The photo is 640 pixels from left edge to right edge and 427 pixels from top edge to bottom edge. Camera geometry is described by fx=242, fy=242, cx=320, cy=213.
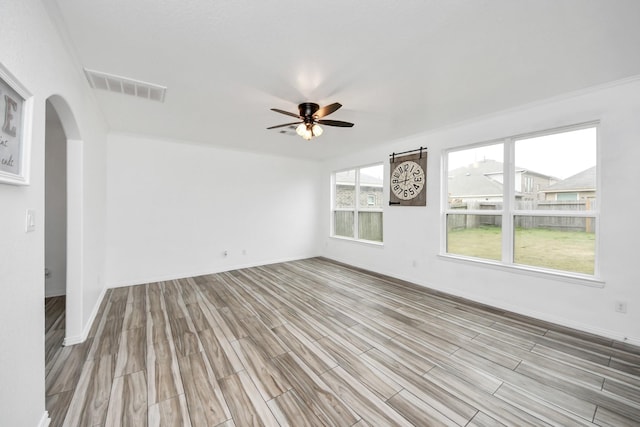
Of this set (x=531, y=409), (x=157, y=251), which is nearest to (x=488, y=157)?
(x=531, y=409)

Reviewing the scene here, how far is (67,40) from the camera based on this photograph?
1796 mm

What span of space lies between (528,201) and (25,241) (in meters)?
4.59

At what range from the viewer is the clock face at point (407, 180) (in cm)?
414

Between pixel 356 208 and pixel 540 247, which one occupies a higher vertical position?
pixel 356 208

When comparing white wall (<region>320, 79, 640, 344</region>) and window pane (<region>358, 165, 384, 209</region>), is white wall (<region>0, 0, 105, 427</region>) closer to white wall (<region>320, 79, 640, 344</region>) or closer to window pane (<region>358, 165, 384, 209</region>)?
white wall (<region>320, 79, 640, 344</region>)

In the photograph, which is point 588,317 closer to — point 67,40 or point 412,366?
point 412,366

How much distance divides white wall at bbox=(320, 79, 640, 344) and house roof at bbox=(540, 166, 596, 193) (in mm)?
148

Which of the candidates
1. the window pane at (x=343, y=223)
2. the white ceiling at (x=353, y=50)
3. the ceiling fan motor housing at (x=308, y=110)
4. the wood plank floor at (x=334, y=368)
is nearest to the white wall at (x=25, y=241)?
the white ceiling at (x=353, y=50)

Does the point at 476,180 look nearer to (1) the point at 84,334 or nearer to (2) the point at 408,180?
(2) the point at 408,180

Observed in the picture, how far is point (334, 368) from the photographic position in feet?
Answer: 6.58

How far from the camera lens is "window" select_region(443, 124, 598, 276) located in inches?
107

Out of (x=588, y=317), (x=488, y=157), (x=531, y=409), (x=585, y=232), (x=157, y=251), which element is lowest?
(x=531, y=409)

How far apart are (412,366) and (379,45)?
2617 mm

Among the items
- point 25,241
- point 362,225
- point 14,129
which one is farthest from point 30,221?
point 362,225
